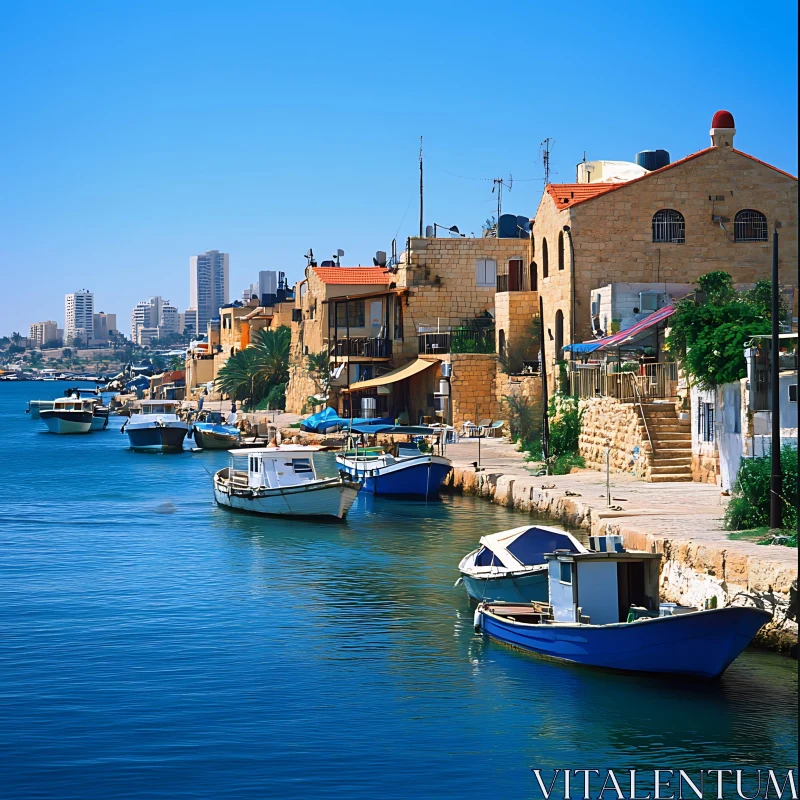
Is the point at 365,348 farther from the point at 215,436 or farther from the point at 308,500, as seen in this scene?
the point at 308,500

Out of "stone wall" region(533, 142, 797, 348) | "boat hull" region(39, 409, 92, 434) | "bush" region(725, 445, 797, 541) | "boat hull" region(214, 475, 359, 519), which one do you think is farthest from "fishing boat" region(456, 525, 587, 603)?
"boat hull" region(39, 409, 92, 434)

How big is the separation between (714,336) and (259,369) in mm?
50282

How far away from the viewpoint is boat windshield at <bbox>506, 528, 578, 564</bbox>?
64.1 feet

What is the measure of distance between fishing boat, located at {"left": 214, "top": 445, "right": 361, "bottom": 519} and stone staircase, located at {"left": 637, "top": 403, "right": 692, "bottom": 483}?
8.06 meters

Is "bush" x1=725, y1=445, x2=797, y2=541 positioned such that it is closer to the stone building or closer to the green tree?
the green tree

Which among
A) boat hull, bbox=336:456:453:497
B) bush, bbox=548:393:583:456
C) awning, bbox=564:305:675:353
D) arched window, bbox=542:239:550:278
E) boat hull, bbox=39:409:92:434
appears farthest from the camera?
boat hull, bbox=39:409:92:434

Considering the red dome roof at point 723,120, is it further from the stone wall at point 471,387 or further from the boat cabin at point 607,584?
the boat cabin at point 607,584

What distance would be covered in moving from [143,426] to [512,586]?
4499 cm

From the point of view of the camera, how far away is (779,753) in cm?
1328

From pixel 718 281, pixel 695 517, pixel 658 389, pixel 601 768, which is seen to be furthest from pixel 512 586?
pixel 718 281

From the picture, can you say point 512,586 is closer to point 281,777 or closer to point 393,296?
point 281,777

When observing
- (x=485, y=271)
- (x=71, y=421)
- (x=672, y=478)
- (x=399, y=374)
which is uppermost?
(x=485, y=271)

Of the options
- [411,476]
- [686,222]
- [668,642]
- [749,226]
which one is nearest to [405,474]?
[411,476]

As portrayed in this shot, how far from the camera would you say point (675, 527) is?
20922 millimetres
